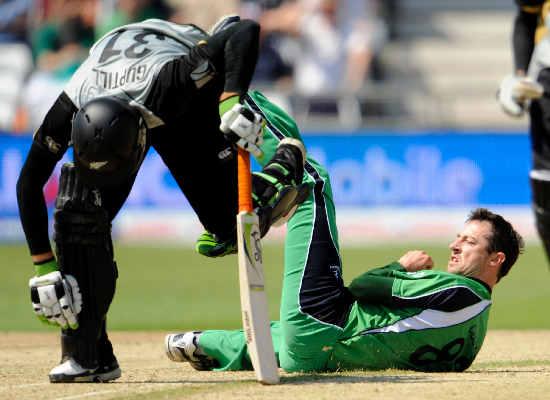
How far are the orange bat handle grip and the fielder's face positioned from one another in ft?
3.95

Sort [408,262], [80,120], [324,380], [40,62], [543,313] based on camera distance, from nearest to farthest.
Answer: [80,120], [324,380], [408,262], [543,313], [40,62]

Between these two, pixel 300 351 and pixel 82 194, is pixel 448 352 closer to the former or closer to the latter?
pixel 300 351

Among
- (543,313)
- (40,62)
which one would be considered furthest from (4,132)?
(543,313)

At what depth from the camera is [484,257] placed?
18.6 feet

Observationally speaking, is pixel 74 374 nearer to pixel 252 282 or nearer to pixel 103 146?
pixel 252 282

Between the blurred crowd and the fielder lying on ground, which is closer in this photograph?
the fielder lying on ground

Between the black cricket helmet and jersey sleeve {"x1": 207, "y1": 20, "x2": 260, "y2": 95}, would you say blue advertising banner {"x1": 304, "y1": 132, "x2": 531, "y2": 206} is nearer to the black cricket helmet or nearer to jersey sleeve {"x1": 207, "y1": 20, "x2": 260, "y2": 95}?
jersey sleeve {"x1": 207, "y1": 20, "x2": 260, "y2": 95}

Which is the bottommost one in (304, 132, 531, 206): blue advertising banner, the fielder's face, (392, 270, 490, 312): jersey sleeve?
(304, 132, 531, 206): blue advertising banner

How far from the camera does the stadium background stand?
14.3m

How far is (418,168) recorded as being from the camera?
17.0 meters

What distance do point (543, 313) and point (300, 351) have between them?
16.8ft

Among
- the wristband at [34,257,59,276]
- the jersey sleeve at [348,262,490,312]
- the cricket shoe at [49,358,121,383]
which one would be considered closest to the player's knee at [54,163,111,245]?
the wristband at [34,257,59,276]

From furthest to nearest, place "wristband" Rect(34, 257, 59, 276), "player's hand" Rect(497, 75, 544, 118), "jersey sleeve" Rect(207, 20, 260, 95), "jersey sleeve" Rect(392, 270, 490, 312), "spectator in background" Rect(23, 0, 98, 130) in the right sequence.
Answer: "spectator in background" Rect(23, 0, 98, 130)
"player's hand" Rect(497, 75, 544, 118)
"jersey sleeve" Rect(392, 270, 490, 312)
"wristband" Rect(34, 257, 59, 276)
"jersey sleeve" Rect(207, 20, 260, 95)

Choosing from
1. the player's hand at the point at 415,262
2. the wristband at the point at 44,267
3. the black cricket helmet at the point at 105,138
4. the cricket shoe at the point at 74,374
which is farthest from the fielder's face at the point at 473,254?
the wristband at the point at 44,267
